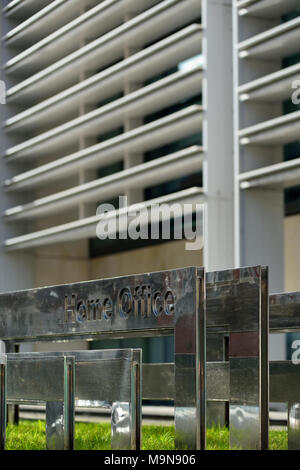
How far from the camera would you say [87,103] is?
40.2ft

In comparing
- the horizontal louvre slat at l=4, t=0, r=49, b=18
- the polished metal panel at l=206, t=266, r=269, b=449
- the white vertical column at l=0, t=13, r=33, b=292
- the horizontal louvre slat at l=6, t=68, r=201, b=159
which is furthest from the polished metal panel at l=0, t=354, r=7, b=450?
the horizontal louvre slat at l=4, t=0, r=49, b=18

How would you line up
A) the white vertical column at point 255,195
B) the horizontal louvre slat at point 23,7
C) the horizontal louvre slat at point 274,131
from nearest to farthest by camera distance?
the horizontal louvre slat at point 274,131
the white vertical column at point 255,195
the horizontal louvre slat at point 23,7

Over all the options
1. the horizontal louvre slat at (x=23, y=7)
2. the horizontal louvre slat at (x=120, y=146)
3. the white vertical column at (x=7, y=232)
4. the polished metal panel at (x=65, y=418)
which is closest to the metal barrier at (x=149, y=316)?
the polished metal panel at (x=65, y=418)

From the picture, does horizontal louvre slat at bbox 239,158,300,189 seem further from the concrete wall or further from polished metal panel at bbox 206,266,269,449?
the concrete wall

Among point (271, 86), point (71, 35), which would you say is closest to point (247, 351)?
point (271, 86)

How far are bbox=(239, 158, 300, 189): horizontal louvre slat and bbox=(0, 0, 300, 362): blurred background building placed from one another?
0.06ft

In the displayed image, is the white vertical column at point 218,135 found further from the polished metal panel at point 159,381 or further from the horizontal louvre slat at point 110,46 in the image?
the polished metal panel at point 159,381

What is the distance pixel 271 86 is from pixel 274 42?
1.31ft

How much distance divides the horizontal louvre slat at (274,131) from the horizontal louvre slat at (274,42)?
2.18ft

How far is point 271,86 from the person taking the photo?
887cm

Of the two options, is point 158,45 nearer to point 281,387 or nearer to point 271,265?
point 271,265

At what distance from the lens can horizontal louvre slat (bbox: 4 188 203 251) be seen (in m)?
9.83

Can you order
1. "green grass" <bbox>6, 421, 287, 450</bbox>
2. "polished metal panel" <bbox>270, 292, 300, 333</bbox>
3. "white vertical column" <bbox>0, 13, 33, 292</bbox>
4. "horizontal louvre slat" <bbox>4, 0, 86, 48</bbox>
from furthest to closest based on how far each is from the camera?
"white vertical column" <bbox>0, 13, 33, 292</bbox>, "horizontal louvre slat" <bbox>4, 0, 86, 48</bbox>, "polished metal panel" <bbox>270, 292, 300, 333</bbox>, "green grass" <bbox>6, 421, 287, 450</bbox>

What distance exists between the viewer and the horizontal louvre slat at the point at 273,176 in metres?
8.46
